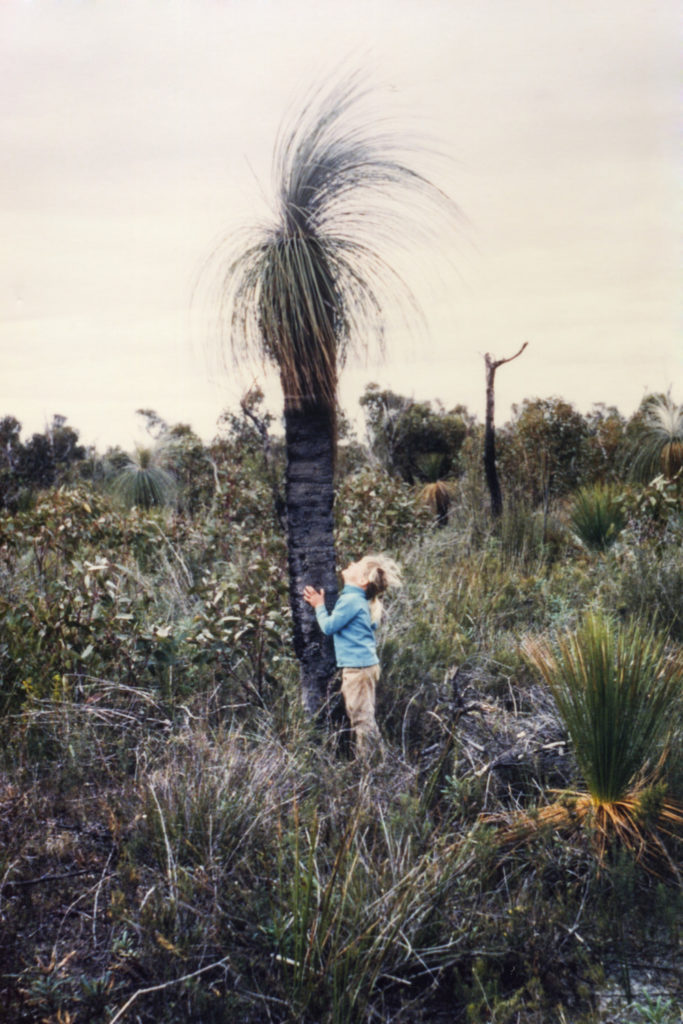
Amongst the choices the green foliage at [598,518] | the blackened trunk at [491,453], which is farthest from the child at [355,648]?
the blackened trunk at [491,453]

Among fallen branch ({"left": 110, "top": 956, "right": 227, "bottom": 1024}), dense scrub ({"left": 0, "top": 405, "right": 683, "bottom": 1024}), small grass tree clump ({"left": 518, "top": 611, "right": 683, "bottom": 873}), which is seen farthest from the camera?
small grass tree clump ({"left": 518, "top": 611, "right": 683, "bottom": 873})

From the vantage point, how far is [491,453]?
8.99 meters

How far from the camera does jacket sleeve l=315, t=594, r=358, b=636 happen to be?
379cm

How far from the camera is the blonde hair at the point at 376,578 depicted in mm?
4059

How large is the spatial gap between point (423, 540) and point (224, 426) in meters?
2.34

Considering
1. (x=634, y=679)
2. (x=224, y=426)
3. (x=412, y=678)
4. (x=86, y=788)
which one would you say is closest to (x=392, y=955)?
(x=634, y=679)

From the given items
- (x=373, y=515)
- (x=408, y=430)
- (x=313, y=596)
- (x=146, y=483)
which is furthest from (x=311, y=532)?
(x=408, y=430)

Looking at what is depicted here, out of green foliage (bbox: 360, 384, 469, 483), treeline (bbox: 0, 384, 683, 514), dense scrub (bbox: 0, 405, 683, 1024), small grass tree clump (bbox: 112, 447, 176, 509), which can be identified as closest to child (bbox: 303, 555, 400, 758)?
dense scrub (bbox: 0, 405, 683, 1024)

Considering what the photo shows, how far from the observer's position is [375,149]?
4016 mm

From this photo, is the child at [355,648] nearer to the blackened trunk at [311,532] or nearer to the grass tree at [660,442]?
the blackened trunk at [311,532]

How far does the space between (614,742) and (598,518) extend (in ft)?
18.0

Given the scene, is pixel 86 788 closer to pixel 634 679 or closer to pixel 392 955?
pixel 392 955

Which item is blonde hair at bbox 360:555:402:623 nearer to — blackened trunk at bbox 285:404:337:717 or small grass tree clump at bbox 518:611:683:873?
blackened trunk at bbox 285:404:337:717

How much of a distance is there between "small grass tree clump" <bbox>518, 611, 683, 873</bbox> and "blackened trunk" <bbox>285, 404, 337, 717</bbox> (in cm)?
128
